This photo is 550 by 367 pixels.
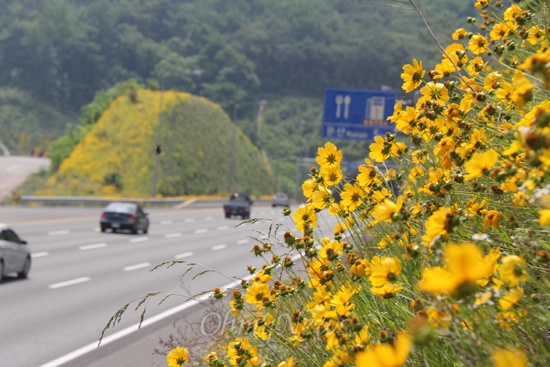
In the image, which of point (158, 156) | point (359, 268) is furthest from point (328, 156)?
point (158, 156)

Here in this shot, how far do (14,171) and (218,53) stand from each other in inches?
2779

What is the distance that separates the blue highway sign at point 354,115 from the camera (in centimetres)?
3828

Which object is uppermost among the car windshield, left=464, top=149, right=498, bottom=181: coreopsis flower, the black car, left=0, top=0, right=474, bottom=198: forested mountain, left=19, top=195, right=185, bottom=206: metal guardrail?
left=464, top=149, right=498, bottom=181: coreopsis flower

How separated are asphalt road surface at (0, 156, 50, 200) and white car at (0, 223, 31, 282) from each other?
3457cm

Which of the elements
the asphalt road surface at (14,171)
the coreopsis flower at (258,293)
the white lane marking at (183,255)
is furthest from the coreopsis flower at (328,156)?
the asphalt road surface at (14,171)

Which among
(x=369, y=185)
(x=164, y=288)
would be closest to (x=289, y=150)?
(x=164, y=288)

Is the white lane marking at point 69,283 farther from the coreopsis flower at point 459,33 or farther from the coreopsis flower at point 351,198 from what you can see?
the coreopsis flower at point 351,198

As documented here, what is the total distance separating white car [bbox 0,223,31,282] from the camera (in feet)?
53.3

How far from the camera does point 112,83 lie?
420ft

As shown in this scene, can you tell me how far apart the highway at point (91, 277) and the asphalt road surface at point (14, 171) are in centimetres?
1879

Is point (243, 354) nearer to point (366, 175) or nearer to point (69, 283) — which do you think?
point (366, 175)

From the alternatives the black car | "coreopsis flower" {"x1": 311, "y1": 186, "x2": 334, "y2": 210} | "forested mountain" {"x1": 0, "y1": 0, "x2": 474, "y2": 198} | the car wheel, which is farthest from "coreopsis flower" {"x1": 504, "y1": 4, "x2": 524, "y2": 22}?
"forested mountain" {"x1": 0, "y1": 0, "x2": 474, "y2": 198}

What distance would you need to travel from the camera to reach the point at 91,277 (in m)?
18.4

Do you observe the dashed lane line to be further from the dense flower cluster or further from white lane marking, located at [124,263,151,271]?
the dense flower cluster
